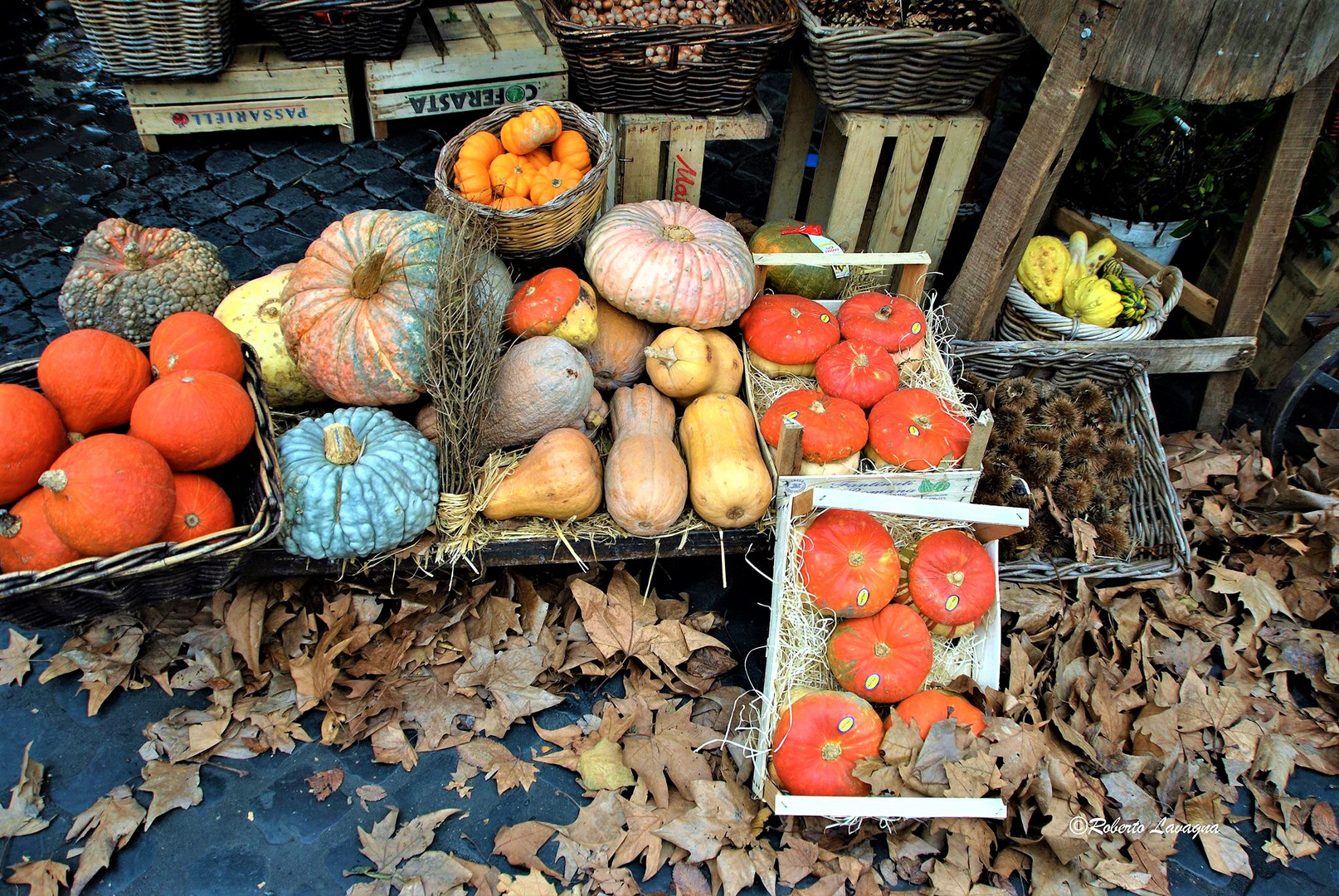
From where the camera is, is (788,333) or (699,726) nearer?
(699,726)

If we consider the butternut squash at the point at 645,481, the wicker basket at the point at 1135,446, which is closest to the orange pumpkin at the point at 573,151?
the butternut squash at the point at 645,481

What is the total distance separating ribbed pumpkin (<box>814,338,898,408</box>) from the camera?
322 centimetres

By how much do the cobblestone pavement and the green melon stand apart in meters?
1.31

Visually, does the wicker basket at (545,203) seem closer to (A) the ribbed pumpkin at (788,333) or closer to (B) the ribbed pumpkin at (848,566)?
(A) the ribbed pumpkin at (788,333)

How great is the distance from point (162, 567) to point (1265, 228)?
4299 millimetres

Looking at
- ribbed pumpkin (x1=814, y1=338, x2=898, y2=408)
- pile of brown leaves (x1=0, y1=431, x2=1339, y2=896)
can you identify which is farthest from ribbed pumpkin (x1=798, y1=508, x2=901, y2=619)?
ribbed pumpkin (x1=814, y1=338, x2=898, y2=408)

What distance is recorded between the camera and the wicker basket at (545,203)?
10.3ft

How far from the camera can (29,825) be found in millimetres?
2486

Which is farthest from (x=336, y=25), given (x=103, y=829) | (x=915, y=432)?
(x=103, y=829)

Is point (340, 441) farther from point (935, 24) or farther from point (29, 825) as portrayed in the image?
point (935, 24)

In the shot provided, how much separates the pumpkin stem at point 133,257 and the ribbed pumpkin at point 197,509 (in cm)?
110

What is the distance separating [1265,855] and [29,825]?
3.92 metres

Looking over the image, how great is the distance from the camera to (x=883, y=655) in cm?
271

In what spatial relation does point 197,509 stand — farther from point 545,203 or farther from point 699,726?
point 699,726
